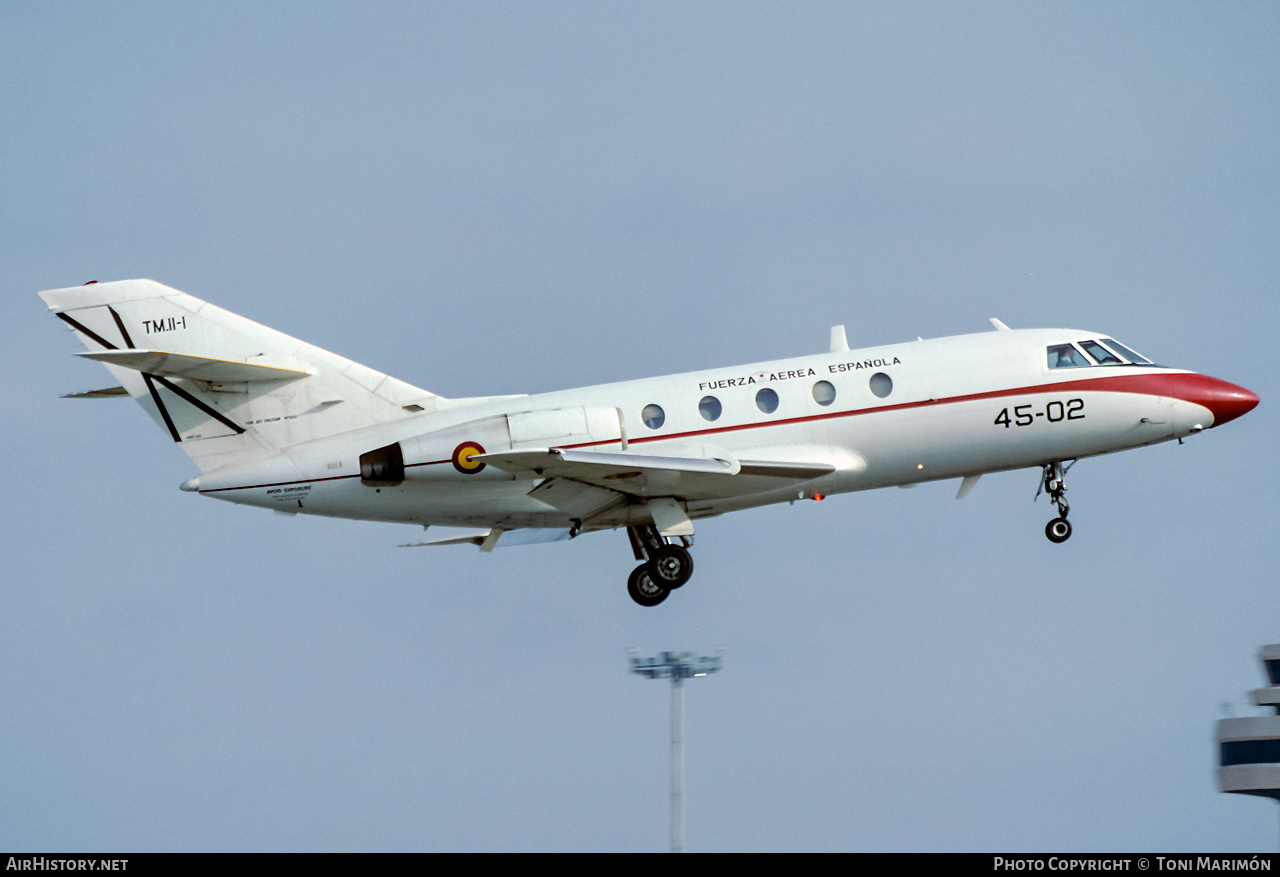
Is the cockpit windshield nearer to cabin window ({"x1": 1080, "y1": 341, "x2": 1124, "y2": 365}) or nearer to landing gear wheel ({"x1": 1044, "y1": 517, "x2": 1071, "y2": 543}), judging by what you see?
cabin window ({"x1": 1080, "y1": 341, "x2": 1124, "y2": 365})

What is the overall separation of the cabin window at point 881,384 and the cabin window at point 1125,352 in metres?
4.17

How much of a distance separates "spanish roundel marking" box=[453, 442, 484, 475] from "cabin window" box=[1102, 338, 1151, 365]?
36.3 ft

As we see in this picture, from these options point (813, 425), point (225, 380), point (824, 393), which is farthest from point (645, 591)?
point (225, 380)

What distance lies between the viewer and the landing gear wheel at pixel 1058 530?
2784 centimetres

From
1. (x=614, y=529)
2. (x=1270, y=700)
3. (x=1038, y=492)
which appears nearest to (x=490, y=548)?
(x=614, y=529)

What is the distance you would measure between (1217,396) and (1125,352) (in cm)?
175

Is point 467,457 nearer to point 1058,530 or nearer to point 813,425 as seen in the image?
point 813,425

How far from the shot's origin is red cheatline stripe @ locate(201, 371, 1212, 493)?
85.9 ft

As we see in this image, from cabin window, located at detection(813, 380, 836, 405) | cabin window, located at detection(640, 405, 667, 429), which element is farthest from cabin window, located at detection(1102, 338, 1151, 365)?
cabin window, located at detection(640, 405, 667, 429)

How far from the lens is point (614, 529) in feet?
93.5

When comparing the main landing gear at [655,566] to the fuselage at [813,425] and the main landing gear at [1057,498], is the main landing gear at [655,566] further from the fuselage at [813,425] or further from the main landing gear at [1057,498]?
the main landing gear at [1057,498]

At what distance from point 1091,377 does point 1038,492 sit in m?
2.39
